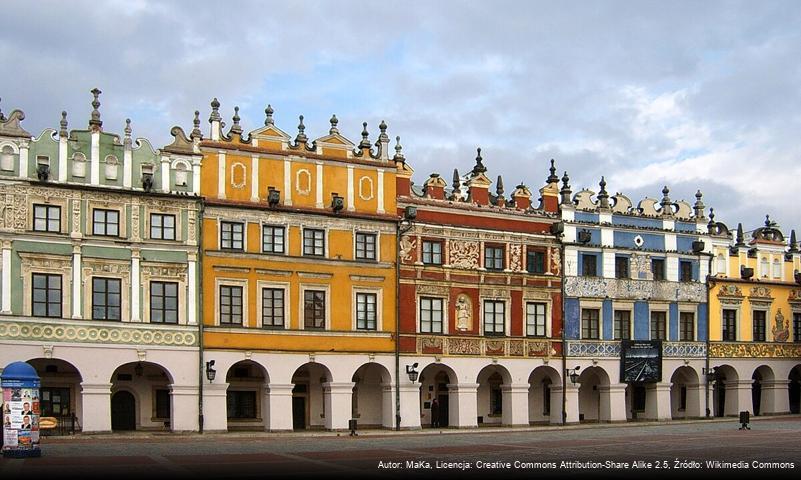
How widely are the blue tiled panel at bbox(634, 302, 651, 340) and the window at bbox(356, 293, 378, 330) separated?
1466cm

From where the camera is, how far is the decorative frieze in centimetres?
5344

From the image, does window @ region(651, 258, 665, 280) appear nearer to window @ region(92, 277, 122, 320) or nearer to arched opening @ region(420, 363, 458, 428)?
arched opening @ region(420, 363, 458, 428)

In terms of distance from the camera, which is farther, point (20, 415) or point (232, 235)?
point (232, 235)

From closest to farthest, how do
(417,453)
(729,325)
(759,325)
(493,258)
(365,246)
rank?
(417,453), (365,246), (493,258), (729,325), (759,325)

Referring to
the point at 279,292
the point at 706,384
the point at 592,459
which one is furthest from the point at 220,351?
the point at 706,384

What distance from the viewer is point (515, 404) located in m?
50.9

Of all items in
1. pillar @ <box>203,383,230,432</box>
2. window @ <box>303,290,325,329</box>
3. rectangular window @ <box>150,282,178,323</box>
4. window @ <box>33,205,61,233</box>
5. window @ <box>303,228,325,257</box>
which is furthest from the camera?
window @ <box>303,228,325,257</box>

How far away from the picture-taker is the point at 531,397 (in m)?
54.0

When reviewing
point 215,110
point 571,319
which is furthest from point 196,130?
point 571,319

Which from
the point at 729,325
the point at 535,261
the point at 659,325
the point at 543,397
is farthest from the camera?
the point at 729,325

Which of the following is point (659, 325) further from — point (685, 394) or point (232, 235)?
point (232, 235)

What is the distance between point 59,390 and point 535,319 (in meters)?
21.8

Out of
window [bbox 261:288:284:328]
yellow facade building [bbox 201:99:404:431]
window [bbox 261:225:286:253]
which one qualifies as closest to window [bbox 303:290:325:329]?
yellow facade building [bbox 201:99:404:431]

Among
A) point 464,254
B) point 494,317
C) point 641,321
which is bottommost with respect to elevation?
point 641,321
